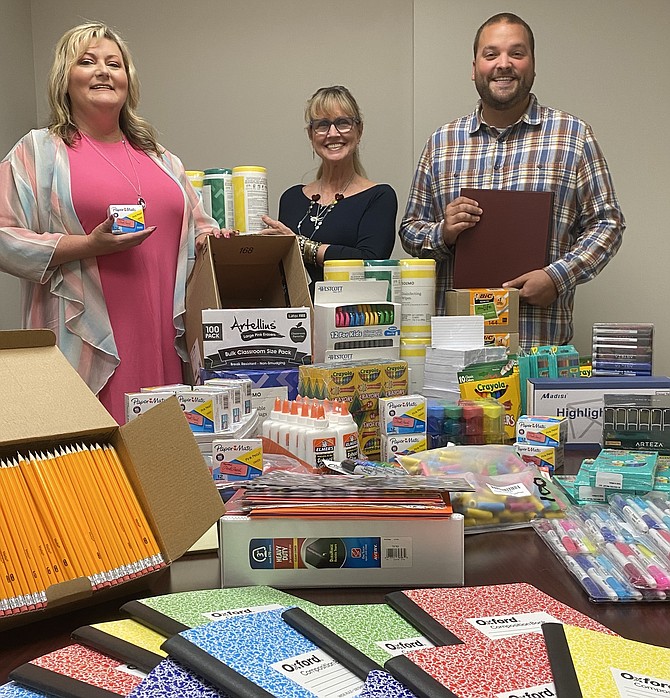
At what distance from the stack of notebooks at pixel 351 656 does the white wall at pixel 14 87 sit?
13.0ft

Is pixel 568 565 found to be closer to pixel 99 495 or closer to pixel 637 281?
pixel 99 495

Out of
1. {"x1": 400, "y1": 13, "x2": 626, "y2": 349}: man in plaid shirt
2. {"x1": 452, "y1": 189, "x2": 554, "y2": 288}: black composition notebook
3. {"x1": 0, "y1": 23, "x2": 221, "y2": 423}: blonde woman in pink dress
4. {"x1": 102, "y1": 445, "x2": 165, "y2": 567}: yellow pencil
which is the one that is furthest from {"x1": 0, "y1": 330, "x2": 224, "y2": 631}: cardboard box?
{"x1": 400, "y1": 13, "x2": 626, "y2": 349}: man in plaid shirt

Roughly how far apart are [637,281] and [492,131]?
4.91 feet

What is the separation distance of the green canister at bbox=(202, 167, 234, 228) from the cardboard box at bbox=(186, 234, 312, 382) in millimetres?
155

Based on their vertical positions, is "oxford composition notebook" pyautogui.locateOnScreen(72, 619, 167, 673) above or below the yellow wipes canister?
below

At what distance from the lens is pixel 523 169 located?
11.0ft

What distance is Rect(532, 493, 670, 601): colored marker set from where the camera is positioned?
3.28ft

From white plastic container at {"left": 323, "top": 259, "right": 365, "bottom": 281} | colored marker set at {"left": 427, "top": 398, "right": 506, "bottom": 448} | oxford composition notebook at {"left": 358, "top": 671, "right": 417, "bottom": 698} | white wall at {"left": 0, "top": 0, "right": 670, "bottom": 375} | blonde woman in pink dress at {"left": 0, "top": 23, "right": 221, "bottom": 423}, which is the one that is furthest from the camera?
white wall at {"left": 0, "top": 0, "right": 670, "bottom": 375}

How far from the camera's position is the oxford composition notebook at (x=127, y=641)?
2.51 ft

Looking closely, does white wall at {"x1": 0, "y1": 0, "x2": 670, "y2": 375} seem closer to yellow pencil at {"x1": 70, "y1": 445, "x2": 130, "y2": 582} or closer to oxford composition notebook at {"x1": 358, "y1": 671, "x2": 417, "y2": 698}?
yellow pencil at {"x1": 70, "y1": 445, "x2": 130, "y2": 582}

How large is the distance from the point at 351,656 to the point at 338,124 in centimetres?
284

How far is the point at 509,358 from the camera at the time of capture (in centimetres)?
207

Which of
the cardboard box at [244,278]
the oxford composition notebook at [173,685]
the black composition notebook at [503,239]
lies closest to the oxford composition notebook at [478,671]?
the oxford composition notebook at [173,685]

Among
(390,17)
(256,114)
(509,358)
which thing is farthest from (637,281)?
(509,358)
